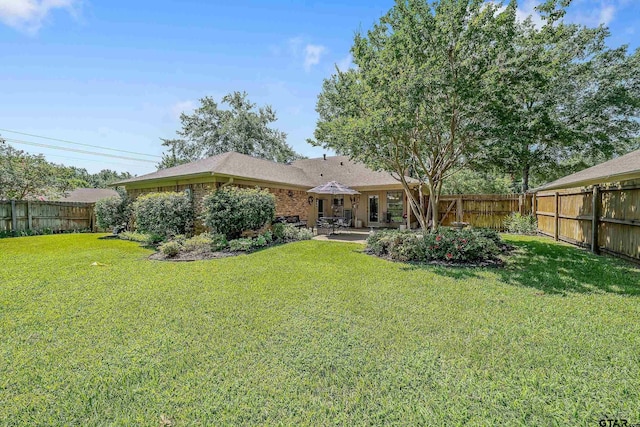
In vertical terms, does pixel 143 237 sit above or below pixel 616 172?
below

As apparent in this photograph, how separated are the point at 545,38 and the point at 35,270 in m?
13.7

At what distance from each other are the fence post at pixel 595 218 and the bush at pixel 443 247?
2959 mm

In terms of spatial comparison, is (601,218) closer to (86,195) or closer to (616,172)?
(616,172)

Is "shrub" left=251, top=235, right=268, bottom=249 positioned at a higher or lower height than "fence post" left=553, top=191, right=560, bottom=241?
lower

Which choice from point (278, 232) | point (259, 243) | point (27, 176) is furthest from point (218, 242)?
point (27, 176)

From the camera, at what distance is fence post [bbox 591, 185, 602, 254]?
7.94 m

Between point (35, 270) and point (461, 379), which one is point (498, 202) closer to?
point (461, 379)

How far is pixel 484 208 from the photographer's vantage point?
47.5ft

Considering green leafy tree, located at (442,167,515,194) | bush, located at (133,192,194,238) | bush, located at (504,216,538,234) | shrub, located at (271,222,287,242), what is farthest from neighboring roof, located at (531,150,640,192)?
bush, located at (133,192,194,238)

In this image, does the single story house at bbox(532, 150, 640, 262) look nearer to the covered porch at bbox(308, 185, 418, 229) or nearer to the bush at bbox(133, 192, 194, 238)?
the covered porch at bbox(308, 185, 418, 229)

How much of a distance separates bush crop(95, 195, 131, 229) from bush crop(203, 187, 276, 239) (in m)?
7.49

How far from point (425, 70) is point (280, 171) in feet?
34.0

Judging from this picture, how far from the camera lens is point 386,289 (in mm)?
5262

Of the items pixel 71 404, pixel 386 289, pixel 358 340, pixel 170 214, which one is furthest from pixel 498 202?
pixel 71 404
